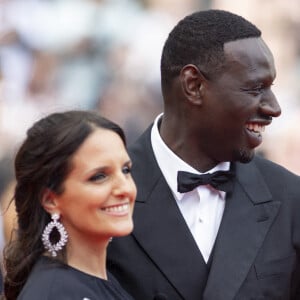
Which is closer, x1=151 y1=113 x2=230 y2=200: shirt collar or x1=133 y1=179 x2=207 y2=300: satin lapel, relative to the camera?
x1=133 y1=179 x2=207 y2=300: satin lapel

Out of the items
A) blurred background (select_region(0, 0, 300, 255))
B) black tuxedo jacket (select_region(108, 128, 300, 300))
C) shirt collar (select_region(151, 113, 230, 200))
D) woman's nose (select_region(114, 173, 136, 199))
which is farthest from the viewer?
blurred background (select_region(0, 0, 300, 255))

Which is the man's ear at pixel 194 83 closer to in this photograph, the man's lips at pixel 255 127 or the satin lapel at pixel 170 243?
the man's lips at pixel 255 127

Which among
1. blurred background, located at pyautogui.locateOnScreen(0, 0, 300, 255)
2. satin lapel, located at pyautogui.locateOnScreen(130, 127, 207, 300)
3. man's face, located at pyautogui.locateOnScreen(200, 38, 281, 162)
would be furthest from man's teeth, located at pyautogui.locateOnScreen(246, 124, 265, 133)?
blurred background, located at pyautogui.locateOnScreen(0, 0, 300, 255)

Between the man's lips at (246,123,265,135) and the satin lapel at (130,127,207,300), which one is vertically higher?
the man's lips at (246,123,265,135)

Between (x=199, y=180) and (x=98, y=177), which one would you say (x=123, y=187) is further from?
(x=199, y=180)

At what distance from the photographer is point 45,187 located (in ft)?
8.41

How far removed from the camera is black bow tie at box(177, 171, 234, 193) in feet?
9.81

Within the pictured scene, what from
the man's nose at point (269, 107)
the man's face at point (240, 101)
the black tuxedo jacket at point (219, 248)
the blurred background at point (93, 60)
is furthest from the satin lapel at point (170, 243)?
the blurred background at point (93, 60)

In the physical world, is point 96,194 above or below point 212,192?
above

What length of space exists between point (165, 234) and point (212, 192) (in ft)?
0.70

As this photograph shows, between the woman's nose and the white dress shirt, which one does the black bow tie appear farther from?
the woman's nose

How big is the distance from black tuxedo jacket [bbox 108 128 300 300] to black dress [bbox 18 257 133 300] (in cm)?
33

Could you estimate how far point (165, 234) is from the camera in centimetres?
301

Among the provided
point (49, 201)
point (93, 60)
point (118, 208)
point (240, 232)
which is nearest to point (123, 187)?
point (118, 208)
